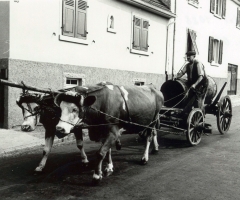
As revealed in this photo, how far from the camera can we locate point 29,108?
16.5 ft

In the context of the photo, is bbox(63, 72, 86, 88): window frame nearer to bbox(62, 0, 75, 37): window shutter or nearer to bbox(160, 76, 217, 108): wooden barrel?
bbox(62, 0, 75, 37): window shutter

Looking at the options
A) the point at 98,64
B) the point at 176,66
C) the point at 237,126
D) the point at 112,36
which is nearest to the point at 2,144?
the point at 98,64

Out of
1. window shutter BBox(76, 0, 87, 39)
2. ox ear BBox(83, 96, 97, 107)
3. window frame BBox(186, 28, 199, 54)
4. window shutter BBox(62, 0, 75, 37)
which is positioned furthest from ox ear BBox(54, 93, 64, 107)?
window frame BBox(186, 28, 199, 54)

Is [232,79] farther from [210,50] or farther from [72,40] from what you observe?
[72,40]

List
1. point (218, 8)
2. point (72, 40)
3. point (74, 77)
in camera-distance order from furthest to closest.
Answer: point (218, 8) → point (74, 77) → point (72, 40)

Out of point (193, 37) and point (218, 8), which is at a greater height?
point (218, 8)

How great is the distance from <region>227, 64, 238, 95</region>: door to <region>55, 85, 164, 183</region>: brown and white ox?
19303mm

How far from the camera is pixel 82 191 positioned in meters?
4.45

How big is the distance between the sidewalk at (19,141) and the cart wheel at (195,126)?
3.20m

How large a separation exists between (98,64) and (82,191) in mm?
8038

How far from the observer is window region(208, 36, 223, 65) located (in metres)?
20.3

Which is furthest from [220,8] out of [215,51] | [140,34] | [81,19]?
[81,19]

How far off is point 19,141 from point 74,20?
510 centimetres

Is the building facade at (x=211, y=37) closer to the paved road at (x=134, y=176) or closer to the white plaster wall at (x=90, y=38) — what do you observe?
the white plaster wall at (x=90, y=38)
